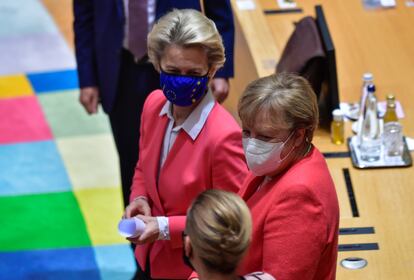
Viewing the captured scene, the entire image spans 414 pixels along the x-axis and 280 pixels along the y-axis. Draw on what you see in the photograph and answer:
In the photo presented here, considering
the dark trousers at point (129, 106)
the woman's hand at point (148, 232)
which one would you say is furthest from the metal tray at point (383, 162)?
the woman's hand at point (148, 232)

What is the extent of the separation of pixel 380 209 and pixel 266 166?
1150 millimetres

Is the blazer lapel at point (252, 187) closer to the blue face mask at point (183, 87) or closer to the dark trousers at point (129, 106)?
the blue face mask at point (183, 87)

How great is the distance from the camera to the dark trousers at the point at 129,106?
3.62m

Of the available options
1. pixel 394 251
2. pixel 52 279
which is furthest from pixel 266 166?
pixel 52 279

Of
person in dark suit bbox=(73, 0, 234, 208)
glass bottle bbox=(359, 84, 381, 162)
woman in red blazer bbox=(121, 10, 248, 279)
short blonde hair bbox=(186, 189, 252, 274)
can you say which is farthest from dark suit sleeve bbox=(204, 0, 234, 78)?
short blonde hair bbox=(186, 189, 252, 274)

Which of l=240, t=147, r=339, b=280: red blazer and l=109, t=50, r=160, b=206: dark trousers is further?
l=109, t=50, r=160, b=206: dark trousers

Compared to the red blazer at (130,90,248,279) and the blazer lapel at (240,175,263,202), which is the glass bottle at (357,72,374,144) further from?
the blazer lapel at (240,175,263,202)

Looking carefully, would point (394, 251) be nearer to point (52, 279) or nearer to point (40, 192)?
point (52, 279)

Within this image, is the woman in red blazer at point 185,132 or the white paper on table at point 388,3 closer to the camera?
the woman in red blazer at point 185,132

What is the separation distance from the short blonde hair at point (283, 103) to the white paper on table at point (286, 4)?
2.75m

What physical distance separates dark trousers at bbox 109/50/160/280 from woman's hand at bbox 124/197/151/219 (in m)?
0.77

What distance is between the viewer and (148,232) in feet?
8.45

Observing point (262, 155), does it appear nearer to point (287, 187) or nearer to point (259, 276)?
point (287, 187)

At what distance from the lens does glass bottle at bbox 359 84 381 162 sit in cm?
Answer: 351
